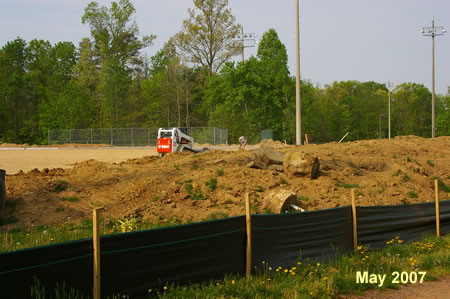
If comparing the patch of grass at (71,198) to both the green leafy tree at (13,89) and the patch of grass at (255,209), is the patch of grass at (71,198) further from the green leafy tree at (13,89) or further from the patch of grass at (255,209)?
the green leafy tree at (13,89)

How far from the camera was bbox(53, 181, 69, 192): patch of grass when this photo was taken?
15.0 m

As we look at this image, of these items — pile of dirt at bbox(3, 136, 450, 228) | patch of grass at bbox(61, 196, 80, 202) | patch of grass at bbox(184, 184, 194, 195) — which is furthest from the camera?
patch of grass at bbox(184, 184, 194, 195)

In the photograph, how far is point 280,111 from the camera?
61688 millimetres

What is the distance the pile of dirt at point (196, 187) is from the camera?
13375 mm

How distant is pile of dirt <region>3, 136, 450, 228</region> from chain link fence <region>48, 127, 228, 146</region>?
33.8m

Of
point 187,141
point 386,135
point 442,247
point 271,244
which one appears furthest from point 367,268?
point 386,135

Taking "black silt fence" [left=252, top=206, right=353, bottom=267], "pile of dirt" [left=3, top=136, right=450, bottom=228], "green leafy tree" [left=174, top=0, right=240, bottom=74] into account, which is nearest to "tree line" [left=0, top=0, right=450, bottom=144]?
"green leafy tree" [left=174, top=0, right=240, bottom=74]

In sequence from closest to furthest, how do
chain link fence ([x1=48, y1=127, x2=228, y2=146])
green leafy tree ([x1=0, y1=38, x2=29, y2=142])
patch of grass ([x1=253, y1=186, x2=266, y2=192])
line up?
patch of grass ([x1=253, y1=186, x2=266, y2=192]), chain link fence ([x1=48, y1=127, x2=228, y2=146]), green leafy tree ([x1=0, y1=38, x2=29, y2=142])

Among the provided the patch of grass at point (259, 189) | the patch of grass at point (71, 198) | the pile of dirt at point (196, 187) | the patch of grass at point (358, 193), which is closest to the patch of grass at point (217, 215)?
the pile of dirt at point (196, 187)

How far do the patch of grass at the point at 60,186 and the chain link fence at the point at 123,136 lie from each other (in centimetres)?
3824

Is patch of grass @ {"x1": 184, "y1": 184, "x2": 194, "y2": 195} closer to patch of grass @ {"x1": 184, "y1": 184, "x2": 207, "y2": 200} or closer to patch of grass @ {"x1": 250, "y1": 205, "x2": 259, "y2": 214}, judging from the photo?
patch of grass @ {"x1": 184, "y1": 184, "x2": 207, "y2": 200}

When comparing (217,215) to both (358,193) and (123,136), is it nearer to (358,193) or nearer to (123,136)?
(358,193)

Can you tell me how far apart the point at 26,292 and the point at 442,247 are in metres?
9.83

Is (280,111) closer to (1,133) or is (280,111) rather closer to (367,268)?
(1,133)
